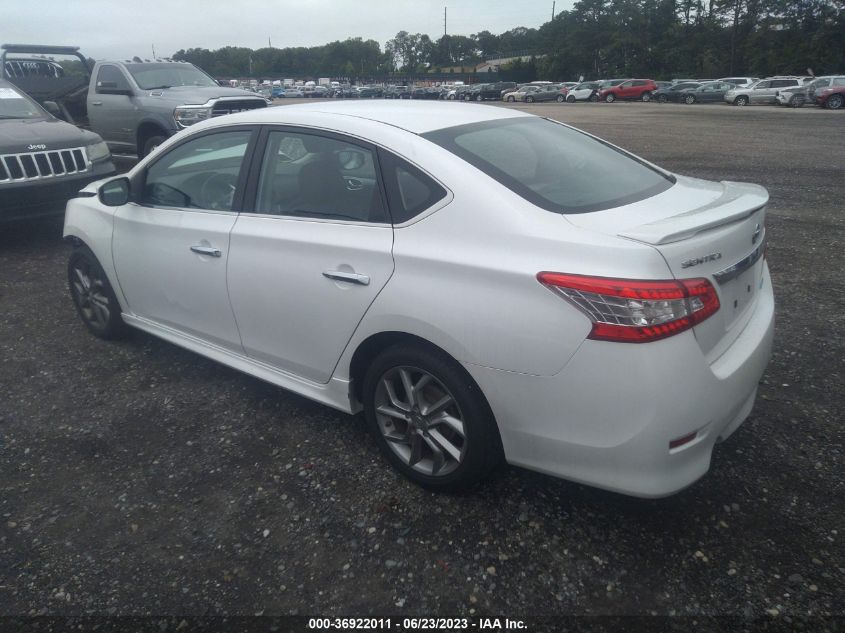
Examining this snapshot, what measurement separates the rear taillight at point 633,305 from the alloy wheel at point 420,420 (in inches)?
28.7

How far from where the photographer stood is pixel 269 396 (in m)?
3.90

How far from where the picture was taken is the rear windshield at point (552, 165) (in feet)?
8.93

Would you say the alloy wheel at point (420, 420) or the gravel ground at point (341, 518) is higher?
the alloy wheel at point (420, 420)

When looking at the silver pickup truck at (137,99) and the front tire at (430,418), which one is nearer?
the front tire at (430,418)

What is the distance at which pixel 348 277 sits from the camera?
2873 mm

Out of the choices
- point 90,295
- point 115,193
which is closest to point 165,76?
point 90,295

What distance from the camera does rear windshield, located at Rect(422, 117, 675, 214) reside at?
2.72 m

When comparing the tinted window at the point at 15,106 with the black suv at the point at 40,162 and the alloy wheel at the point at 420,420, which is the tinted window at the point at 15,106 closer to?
the black suv at the point at 40,162

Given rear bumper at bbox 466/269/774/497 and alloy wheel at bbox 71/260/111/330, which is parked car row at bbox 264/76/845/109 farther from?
alloy wheel at bbox 71/260/111/330

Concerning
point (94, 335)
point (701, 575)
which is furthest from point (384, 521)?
point (94, 335)

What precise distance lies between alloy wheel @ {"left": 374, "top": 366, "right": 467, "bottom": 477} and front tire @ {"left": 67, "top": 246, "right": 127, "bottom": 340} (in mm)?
2487

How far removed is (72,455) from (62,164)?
5025mm

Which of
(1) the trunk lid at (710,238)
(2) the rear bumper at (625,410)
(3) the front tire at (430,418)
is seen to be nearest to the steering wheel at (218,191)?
(3) the front tire at (430,418)

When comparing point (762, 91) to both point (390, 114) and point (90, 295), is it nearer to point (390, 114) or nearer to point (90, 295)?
point (390, 114)
